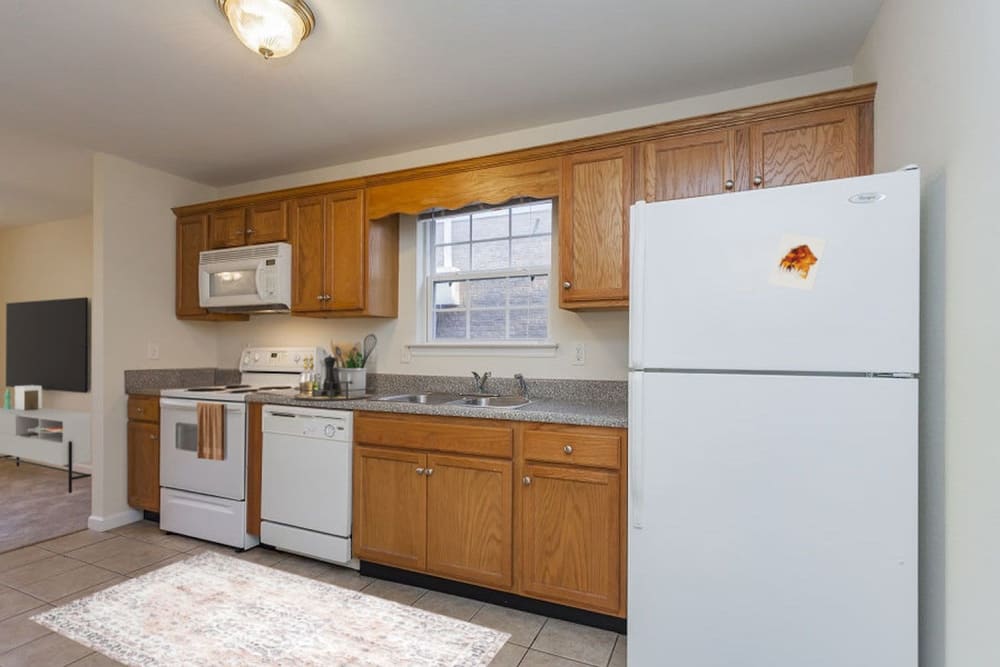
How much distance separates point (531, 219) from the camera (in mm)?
3061

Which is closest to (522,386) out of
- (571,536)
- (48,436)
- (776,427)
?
(571,536)

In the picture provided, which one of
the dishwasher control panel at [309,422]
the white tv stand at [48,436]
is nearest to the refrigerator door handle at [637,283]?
the dishwasher control panel at [309,422]

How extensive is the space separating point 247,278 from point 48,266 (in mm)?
3606

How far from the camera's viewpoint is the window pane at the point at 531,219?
9.85 feet

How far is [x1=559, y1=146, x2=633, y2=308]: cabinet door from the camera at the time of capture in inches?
93.5

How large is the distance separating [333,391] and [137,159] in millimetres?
2184

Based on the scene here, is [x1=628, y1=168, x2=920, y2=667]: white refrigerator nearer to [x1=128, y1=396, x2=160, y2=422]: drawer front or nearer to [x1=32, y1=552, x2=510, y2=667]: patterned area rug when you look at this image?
[x1=32, y1=552, x2=510, y2=667]: patterned area rug

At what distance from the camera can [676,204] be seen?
169 cm

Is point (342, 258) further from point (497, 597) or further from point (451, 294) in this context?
point (497, 597)

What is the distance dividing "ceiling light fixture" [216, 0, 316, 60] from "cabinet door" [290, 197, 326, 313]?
1.36 metres

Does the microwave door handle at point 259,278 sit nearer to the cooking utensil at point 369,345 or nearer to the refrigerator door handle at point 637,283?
the cooking utensil at point 369,345

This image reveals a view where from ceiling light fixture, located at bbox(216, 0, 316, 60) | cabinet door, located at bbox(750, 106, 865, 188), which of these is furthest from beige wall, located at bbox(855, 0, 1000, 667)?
ceiling light fixture, located at bbox(216, 0, 316, 60)

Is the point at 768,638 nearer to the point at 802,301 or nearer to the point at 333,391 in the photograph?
the point at 802,301

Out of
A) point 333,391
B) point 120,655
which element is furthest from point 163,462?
point 120,655
